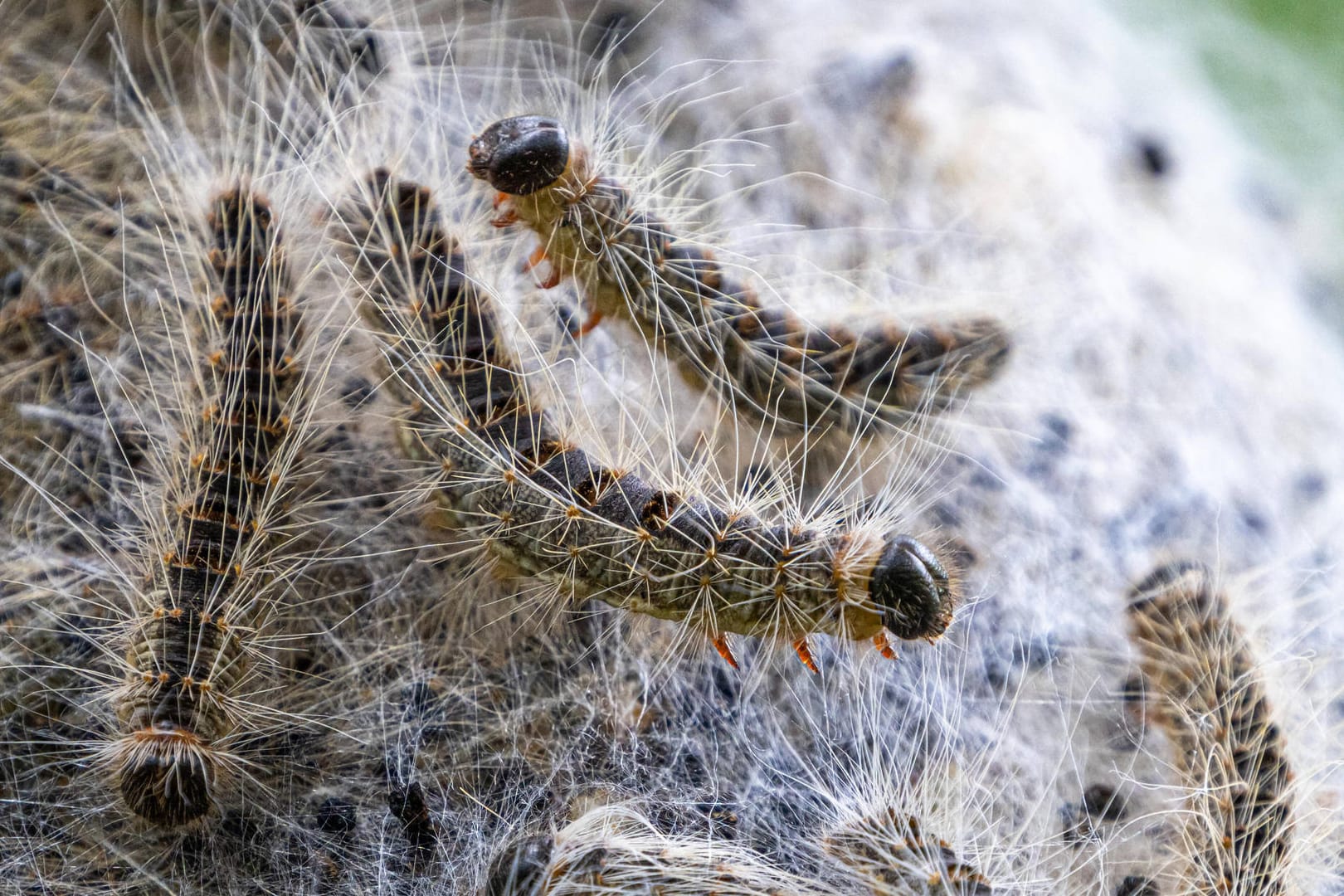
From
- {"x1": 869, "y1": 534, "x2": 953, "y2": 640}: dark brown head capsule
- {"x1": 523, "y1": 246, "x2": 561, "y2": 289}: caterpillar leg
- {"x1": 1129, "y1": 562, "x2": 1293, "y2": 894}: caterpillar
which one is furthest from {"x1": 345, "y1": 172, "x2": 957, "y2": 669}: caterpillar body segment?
{"x1": 1129, "y1": 562, "x2": 1293, "y2": 894}: caterpillar

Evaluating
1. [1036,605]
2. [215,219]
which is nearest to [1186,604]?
[1036,605]

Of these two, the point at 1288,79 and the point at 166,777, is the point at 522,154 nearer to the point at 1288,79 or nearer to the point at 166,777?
the point at 166,777

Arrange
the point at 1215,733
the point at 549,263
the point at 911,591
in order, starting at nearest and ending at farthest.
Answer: the point at 911,591
the point at 1215,733
the point at 549,263

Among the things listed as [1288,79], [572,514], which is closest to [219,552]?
[572,514]

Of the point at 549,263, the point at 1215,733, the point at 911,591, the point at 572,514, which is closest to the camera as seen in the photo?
the point at 911,591

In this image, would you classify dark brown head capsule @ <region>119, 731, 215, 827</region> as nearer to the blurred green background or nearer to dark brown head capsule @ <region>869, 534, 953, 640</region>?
dark brown head capsule @ <region>869, 534, 953, 640</region>

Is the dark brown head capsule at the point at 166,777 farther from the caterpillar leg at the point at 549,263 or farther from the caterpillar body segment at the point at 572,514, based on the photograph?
the caterpillar leg at the point at 549,263
